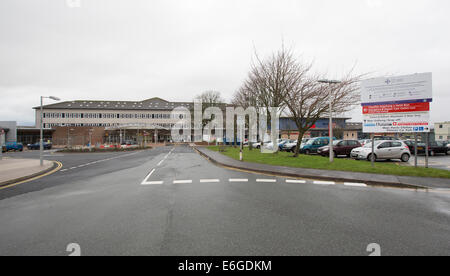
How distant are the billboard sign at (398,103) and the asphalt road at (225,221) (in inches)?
201

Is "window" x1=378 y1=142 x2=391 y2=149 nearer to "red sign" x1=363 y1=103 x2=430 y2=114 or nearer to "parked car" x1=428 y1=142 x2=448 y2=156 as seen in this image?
"red sign" x1=363 y1=103 x2=430 y2=114

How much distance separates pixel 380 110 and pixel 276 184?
7.69 m

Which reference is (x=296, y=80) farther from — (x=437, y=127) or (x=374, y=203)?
(x=437, y=127)

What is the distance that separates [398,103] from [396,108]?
259mm

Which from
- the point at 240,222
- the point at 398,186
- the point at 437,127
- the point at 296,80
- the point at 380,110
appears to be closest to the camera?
the point at 240,222

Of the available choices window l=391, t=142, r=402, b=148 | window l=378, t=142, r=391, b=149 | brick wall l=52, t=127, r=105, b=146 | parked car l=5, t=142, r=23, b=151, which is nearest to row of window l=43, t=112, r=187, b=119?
brick wall l=52, t=127, r=105, b=146

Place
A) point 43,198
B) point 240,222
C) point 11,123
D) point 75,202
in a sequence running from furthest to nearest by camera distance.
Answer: point 11,123 → point 43,198 → point 75,202 → point 240,222

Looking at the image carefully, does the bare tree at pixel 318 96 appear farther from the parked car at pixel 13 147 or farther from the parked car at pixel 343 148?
the parked car at pixel 13 147

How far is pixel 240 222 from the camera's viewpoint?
4027 millimetres

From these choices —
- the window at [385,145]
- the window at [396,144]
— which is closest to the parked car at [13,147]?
the window at [385,145]

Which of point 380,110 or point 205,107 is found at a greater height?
point 205,107

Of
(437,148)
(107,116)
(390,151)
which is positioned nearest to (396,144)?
(390,151)

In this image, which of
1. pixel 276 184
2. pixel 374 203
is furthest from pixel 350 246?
pixel 276 184

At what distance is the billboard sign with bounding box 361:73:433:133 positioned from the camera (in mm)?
9945
